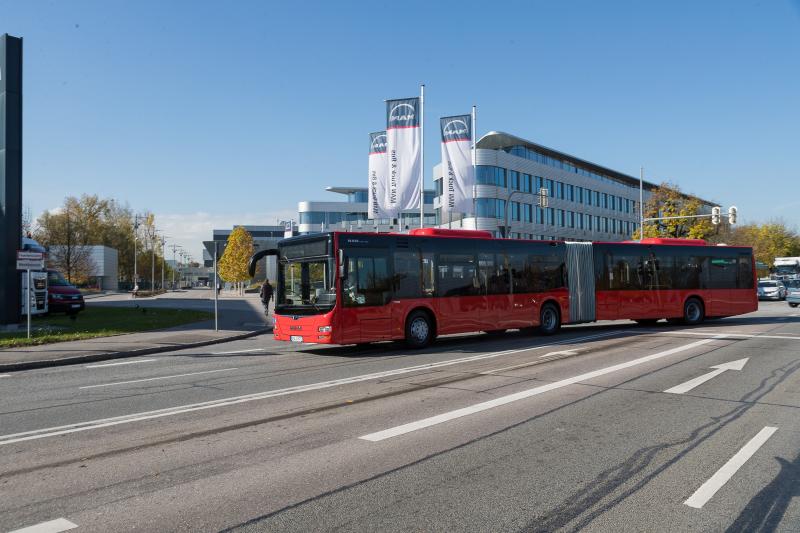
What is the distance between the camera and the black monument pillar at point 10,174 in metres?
19.9

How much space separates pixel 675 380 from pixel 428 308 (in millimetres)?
6658

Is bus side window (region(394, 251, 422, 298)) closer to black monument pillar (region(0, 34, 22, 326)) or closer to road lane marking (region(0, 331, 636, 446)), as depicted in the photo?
road lane marking (region(0, 331, 636, 446))

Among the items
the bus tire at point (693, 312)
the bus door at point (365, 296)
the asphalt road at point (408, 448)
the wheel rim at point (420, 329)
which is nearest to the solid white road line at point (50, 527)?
the asphalt road at point (408, 448)

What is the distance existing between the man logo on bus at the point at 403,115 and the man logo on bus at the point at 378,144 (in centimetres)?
119

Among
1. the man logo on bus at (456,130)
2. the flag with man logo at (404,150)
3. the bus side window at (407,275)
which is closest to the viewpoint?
the bus side window at (407,275)

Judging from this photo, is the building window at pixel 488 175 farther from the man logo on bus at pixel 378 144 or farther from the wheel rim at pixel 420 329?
the wheel rim at pixel 420 329

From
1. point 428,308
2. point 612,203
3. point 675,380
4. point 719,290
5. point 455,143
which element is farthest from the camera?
point 612,203

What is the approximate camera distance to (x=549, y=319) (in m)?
18.5

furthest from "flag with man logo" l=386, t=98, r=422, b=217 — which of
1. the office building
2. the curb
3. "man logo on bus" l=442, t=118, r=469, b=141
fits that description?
the office building

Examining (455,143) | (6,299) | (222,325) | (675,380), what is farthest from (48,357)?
(455,143)

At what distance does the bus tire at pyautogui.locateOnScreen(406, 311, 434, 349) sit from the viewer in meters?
14.7

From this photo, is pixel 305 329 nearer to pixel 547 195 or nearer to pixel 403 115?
pixel 403 115

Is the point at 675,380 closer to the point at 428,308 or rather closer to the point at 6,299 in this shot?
the point at 428,308

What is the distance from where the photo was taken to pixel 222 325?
76.0 ft
